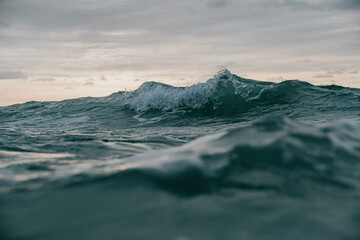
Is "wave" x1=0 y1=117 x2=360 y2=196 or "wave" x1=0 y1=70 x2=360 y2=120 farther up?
"wave" x1=0 y1=70 x2=360 y2=120

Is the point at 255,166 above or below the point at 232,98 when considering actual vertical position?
below

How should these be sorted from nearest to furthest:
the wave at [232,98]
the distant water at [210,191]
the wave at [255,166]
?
the distant water at [210,191], the wave at [255,166], the wave at [232,98]

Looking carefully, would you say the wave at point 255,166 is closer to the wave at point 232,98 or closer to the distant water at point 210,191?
the distant water at point 210,191

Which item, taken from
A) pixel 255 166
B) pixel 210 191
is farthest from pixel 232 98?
pixel 210 191

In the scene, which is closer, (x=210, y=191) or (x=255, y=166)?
(x=210, y=191)

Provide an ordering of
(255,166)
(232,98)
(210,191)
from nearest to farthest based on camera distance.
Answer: (210,191), (255,166), (232,98)

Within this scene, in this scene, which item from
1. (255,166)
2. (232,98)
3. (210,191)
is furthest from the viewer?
(232,98)

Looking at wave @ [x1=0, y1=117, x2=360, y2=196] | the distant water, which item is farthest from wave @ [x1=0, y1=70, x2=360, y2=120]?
the distant water

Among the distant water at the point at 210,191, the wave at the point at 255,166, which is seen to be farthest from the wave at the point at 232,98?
the distant water at the point at 210,191

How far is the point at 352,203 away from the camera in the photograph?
6.46 feet

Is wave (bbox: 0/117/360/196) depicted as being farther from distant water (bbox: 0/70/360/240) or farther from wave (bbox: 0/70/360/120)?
wave (bbox: 0/70/360/120)

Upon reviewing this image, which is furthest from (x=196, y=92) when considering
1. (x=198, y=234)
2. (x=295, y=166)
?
(x=198, y=234)

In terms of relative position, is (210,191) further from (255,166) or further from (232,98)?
(232,98)

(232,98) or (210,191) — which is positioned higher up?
(232,98)
